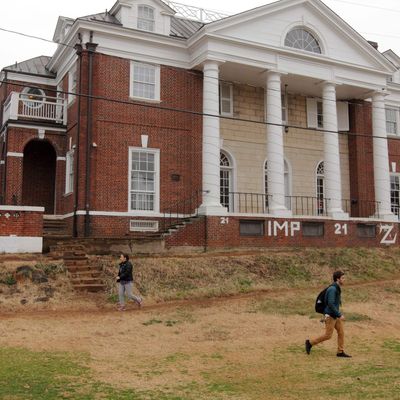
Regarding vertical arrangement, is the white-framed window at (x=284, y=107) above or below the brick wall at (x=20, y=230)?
above

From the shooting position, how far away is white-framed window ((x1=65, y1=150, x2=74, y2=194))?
23.5 metres

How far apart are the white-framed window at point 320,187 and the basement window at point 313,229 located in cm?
304

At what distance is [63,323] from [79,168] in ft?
32.3

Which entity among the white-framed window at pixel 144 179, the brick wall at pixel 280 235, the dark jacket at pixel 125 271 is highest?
the white-framed window at pixel 144 179

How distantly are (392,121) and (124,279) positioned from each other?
22.0 meters

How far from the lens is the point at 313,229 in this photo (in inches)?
942

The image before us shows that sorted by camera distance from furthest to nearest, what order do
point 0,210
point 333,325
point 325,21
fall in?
point 325,21
point 0,210
point 333,325

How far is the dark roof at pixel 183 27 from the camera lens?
997 inches

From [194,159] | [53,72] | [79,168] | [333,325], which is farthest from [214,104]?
[333,325]

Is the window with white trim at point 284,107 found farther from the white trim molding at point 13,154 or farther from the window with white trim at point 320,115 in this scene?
the white trim molding at point 13,154

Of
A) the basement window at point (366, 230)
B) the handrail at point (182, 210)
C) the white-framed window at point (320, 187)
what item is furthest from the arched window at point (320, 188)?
the handrail at point (182, 210)

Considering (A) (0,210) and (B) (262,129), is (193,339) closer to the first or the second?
(A) (0,210)

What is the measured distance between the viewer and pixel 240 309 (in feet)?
49.6

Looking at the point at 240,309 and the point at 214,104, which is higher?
the point at 214,104
